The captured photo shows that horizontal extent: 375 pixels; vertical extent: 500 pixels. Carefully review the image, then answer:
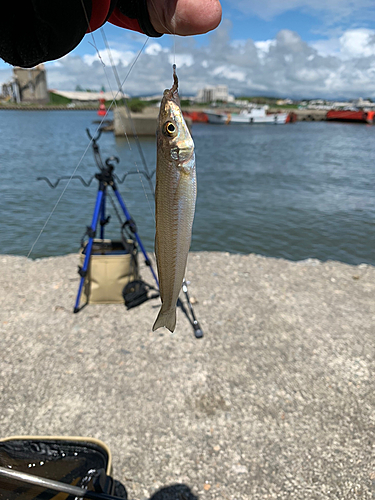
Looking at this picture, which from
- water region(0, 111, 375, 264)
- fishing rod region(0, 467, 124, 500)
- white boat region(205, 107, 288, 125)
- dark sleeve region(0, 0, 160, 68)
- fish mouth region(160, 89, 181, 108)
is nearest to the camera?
dark sleeve region(0, 0, 160, 68)

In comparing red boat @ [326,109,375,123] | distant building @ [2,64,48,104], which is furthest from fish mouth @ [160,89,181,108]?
distant building @ [2,64,48,104]

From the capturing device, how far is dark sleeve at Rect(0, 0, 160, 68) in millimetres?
1423

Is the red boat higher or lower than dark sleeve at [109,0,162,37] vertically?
lower

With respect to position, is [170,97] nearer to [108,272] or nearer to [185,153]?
[185,153]

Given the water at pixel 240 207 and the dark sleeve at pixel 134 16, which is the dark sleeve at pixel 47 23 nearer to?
the dark sleeve at pixel 134 16

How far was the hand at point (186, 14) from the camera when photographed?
5.05ft

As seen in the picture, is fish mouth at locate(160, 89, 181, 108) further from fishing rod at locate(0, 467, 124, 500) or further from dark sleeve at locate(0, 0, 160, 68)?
fishing rod at locate(0, 467, 124, 500)

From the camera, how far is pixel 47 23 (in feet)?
4.74

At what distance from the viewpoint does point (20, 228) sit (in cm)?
1280

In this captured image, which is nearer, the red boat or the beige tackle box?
the beige tackle box

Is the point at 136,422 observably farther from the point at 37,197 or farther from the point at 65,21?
the point at 37,197

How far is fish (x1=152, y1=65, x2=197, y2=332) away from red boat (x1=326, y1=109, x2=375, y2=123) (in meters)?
85.0

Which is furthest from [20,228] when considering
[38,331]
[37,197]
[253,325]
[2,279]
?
[253,325]

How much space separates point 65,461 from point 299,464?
223cm
